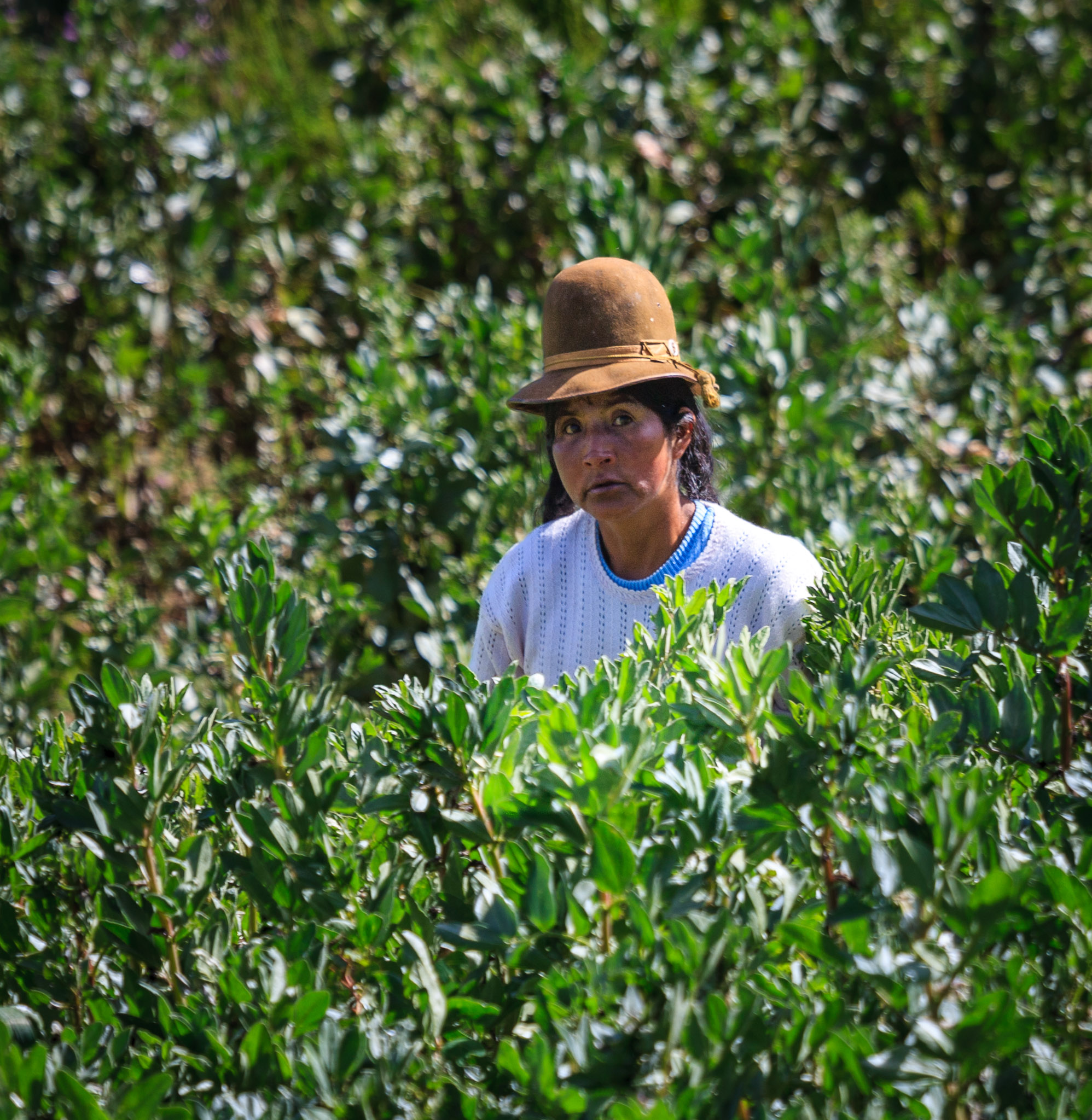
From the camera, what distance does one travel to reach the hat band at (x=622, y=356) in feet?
7.55

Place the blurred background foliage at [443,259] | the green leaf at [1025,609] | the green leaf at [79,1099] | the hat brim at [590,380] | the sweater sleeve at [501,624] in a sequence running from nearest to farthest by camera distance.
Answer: the green leaf at [79,1099] < the green leaf at [1025,609] < the hat brim at [590,380] < the sweater sleeve at [501,624] < the blurred background foliage at [443,259]

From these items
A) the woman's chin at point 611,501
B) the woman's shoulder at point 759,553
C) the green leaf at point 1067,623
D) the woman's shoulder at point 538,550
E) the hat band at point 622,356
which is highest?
the hat band at point 622,356

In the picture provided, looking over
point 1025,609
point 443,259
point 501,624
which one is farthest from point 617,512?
point 443,259

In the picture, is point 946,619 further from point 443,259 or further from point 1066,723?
point 443,259

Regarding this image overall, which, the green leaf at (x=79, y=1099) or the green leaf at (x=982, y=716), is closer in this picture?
the green leaf at (x=79, y=1099)

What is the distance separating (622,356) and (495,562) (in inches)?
37.4

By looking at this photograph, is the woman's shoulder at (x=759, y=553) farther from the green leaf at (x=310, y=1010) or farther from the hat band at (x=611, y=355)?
the green leaf at (x=310, y=1010)

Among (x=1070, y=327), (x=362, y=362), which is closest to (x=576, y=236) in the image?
(x=362, y=362)

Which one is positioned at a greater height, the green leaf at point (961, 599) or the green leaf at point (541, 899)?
the green leaf at point (961, 599)

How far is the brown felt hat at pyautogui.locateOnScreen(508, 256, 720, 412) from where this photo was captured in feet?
7.52

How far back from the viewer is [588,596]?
2.55m

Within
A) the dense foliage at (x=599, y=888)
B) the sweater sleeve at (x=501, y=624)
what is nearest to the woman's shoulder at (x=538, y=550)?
the sweater sleeve at (x=501, y=624)

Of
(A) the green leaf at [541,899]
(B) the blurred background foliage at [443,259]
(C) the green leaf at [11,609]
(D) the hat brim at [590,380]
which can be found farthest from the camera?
(C) the green leaf at [11,609]

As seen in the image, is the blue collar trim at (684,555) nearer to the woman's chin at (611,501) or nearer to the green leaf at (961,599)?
the woman's chin at (611,501)
